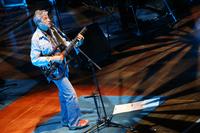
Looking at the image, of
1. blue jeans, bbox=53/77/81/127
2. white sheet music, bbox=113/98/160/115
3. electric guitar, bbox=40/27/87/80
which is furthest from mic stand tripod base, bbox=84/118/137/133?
electric guitar, bbox=40/27/87/80

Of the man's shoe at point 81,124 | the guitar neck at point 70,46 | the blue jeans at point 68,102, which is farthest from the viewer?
the man's shoe at point 81,124

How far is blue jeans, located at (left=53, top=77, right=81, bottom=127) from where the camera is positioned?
18.7 feet

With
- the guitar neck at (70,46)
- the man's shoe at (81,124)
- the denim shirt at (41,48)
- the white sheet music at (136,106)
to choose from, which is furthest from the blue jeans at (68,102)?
the white sheet music at (136,106)

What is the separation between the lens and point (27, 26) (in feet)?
47.7

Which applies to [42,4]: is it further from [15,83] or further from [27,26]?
[15,83]

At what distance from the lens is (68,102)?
5773mm

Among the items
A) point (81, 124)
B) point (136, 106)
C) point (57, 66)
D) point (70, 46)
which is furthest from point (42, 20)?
point (136, 106)

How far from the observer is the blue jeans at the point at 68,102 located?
5.70 metres

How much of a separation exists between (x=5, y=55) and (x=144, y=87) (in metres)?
5.40

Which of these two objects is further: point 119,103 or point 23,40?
point 23,40

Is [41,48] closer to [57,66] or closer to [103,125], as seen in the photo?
[57,66]

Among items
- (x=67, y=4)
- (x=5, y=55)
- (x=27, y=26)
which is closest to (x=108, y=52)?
(x=5, y=55)

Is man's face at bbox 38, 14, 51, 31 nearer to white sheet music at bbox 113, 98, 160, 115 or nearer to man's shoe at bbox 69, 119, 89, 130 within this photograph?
man's shoe at bbox 69, 119, 89, 130

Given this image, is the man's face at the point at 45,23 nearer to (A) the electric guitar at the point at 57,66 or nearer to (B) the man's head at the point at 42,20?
(B) the man's head at the point at 42,20
